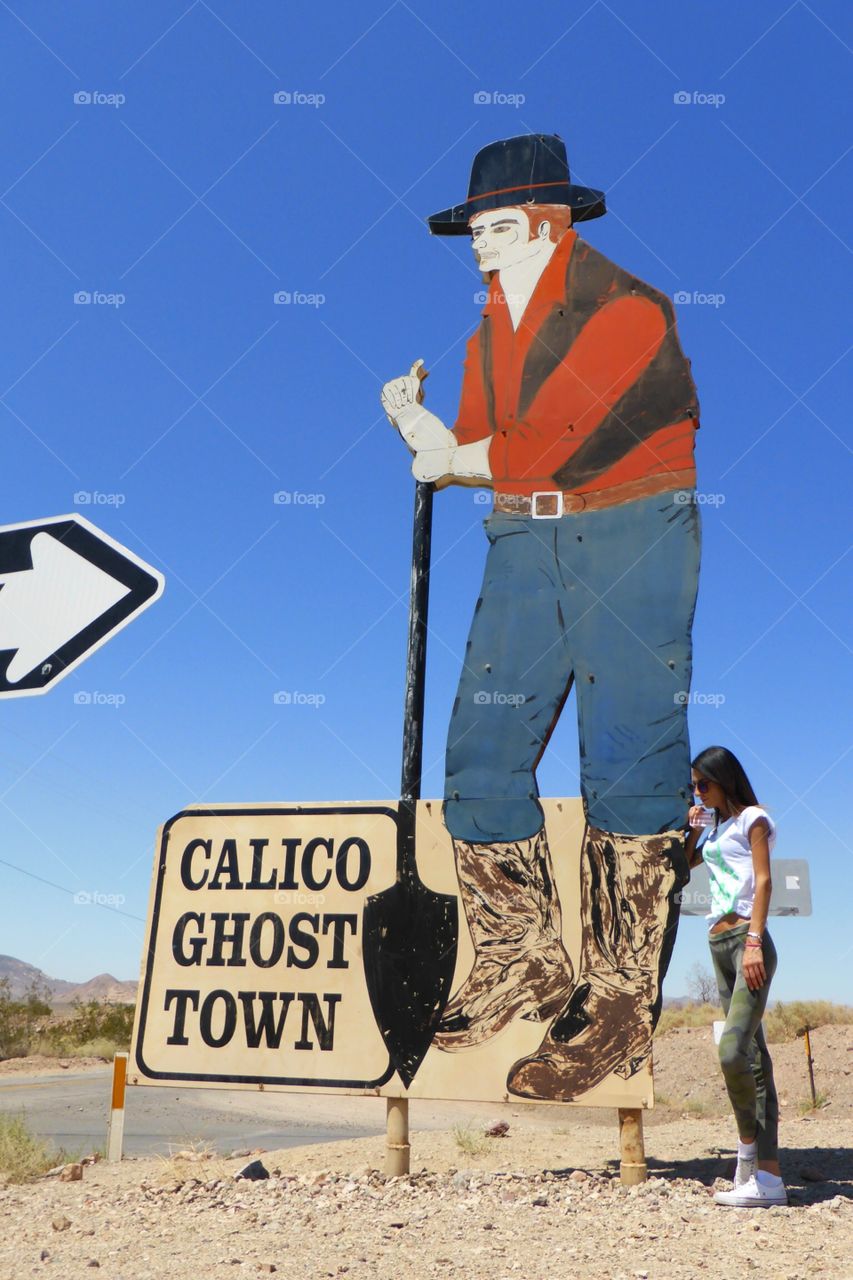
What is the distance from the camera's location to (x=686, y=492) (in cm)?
643

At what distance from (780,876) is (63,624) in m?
7.65

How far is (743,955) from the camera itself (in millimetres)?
4824

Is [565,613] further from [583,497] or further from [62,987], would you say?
[62,987]

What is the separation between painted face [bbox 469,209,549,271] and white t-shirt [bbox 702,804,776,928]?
15.0 feet

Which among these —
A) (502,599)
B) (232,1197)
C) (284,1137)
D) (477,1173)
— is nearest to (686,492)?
(502,599)

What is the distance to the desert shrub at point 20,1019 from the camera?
2162cm

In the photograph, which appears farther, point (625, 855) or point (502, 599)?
point (502, 599)

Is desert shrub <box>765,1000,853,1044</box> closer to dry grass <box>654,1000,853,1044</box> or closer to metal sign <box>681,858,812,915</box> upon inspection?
dry grass <box>654,1000,853,1044</box>

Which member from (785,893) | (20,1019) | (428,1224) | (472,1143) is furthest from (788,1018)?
(20,1019)

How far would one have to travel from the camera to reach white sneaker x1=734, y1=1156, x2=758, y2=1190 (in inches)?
188

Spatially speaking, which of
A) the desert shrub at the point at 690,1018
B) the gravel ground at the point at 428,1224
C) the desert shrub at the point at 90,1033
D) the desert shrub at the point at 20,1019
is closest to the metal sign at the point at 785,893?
the gravel ground at the point at 428,1224

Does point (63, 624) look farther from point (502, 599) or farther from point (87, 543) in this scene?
point (502, 599)

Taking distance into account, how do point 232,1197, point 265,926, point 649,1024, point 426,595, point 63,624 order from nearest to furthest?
point 63,624, point 232,1197, point 649,1024, point 265,926, point 426,595

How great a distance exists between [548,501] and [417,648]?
132cm
